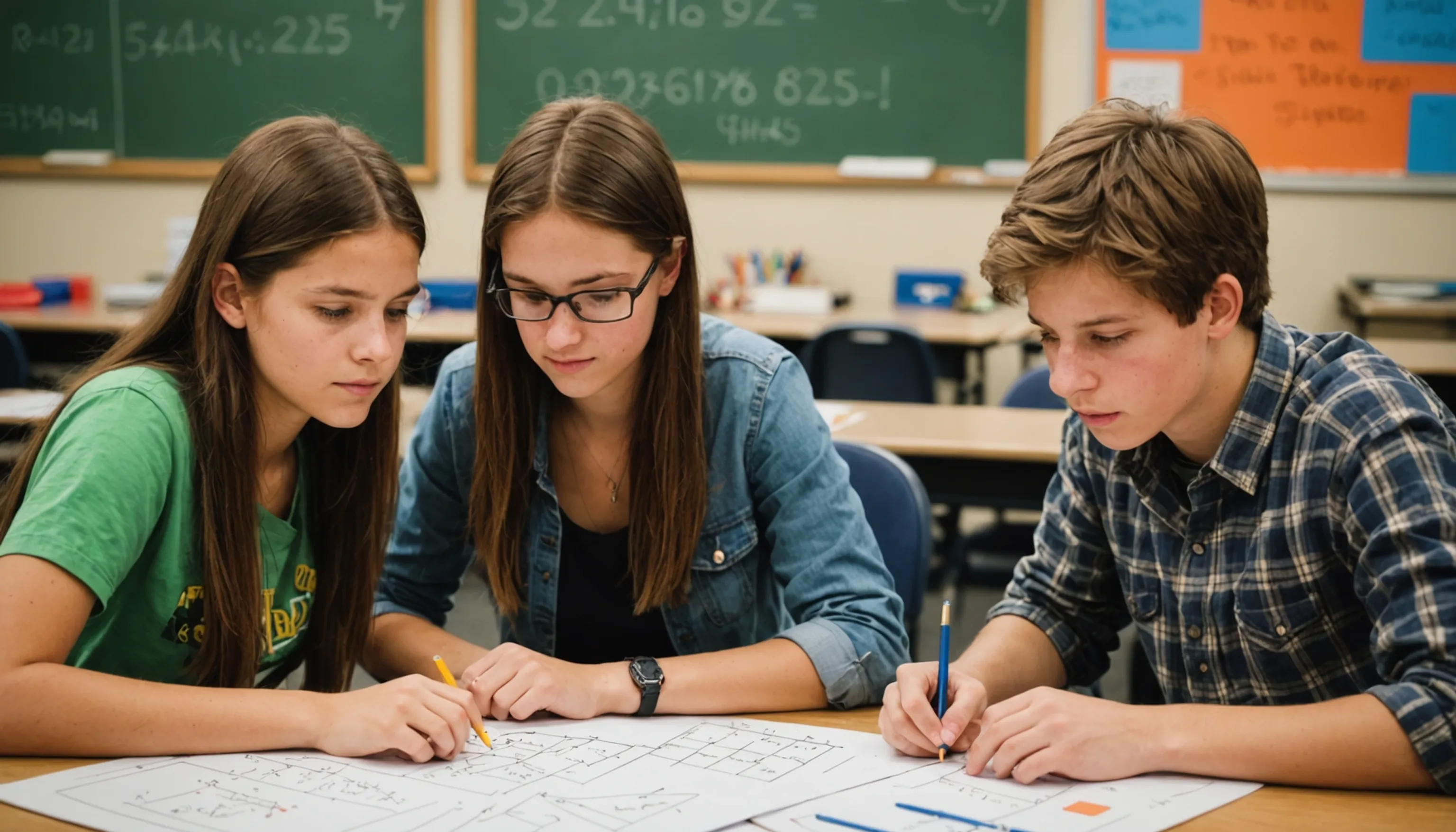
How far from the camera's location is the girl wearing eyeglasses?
1325mm

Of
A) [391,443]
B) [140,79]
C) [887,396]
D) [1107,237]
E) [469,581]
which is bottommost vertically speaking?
[469,581]

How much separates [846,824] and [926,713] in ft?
0.61

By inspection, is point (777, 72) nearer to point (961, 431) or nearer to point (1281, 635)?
point (961, 431)

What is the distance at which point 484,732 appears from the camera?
3.85ft

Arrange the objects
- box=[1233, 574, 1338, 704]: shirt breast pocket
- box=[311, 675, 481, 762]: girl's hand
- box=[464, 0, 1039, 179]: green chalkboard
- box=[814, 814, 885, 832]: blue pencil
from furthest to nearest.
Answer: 1. box=[464, 0, 1039, 179]: green chalkboard
2. box=[1233, 574, 1338, 704]: shirt breast pocket
3. box=[311, 675, 481, 762]: girl's hand
4. box=[814, 814, 885, 832]: blue pencil

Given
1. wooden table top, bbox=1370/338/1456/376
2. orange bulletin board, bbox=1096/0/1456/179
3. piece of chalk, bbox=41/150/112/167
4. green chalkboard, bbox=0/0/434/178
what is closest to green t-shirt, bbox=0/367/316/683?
wooden table top, bbox=1370/338/1456/376

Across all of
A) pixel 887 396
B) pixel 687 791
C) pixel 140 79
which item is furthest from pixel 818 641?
pixel 140 79

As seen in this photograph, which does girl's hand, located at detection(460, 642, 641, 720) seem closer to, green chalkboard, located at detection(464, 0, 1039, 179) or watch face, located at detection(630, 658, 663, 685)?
watch face, located at detection(630, 658, 663, 685)

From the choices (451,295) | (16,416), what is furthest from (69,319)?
(16,416)

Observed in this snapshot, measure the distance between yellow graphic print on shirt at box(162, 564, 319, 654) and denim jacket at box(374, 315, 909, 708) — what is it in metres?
0.10

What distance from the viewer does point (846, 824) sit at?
983 millimetres

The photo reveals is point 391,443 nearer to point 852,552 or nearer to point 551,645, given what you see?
point 551,645

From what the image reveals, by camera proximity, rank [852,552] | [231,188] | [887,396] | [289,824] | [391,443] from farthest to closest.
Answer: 1. [887,396]
2. [391,443]
3. [852,552]
4. [231,188]
5. [289,824]

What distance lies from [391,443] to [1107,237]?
86 centimetres
